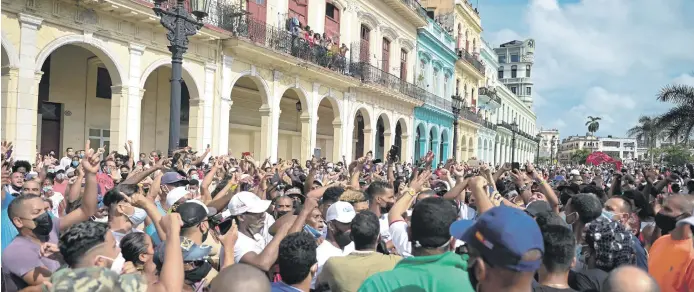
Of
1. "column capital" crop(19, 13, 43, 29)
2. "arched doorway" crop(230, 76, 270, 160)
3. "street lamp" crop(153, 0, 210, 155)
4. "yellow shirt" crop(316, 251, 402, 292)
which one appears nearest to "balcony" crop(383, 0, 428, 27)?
"arched doorway" crop(230, 76, 270, 160)

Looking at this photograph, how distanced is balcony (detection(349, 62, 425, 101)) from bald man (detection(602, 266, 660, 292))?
A: 1998 cm

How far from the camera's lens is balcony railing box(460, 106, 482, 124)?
120ft

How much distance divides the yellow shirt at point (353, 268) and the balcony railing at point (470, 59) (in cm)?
3406

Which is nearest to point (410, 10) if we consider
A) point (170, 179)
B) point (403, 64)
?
point (403, 64)

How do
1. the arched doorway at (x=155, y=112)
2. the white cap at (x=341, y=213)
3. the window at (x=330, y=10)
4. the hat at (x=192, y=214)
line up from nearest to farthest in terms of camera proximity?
the hat at (x=192, y=214) < the white cap at (x=341, y=213) < the arched doorway at (x=155, y=112) < the window at (x=330, y=10)

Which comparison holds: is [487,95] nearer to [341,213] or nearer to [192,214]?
[341,213]

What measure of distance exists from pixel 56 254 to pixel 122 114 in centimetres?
1032

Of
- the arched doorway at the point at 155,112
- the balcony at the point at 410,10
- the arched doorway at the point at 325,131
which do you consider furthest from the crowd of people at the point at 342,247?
the balcony at the point at 410,10

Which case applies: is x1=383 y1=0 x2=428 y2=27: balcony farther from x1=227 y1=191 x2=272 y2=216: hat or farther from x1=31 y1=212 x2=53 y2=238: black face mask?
x1=31 y1=212 x2=53 y2=238: black face mask

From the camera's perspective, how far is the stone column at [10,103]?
34.7ft

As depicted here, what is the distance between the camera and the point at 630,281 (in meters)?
2.37

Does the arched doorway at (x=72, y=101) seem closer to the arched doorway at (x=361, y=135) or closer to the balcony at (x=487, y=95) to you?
the arched doorway at (x=361, y=135)

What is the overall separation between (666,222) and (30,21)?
1131cm

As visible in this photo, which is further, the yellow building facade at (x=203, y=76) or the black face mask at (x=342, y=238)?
the yellow building facade at (x=203, y=76)
